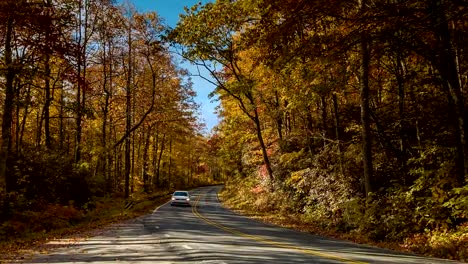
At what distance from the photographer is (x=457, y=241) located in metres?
12.4

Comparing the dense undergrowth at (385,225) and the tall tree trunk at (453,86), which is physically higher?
the tall tree trunk at (453,86)

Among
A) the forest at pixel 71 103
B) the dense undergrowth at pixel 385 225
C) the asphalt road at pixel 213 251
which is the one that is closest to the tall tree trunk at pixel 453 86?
the dense undergrowth at pixel 385 225

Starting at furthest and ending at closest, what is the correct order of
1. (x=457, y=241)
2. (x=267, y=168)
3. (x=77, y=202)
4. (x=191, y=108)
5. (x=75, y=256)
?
(x=191, y=108) → (x=267, y=168) → (x=77, y=202) → (x=457, y=241) → (x=75, y=256)

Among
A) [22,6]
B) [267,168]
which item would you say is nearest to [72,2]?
[22,6]

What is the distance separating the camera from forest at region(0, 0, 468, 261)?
13008 mm

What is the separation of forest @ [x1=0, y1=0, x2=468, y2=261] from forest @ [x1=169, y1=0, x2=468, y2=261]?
8 cm

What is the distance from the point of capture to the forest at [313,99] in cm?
1301

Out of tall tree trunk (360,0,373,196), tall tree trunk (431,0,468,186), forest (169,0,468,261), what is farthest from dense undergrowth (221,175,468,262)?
tall tree trunk (431,0,468,186)

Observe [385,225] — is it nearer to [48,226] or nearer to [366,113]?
[366,113]

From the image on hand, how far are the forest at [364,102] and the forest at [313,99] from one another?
75 millimetres

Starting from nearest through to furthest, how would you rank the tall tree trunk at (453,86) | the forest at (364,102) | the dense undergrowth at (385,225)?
the forest at (364,102), the dense undergrowth at (385,225), the tall tree trunk at (453,86)

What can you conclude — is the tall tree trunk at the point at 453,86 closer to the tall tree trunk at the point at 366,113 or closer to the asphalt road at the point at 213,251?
the tall tree trunk at the point at 366,113

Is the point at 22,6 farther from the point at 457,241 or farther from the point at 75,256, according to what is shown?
the point at 457,241

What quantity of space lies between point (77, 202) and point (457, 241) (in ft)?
70.3
